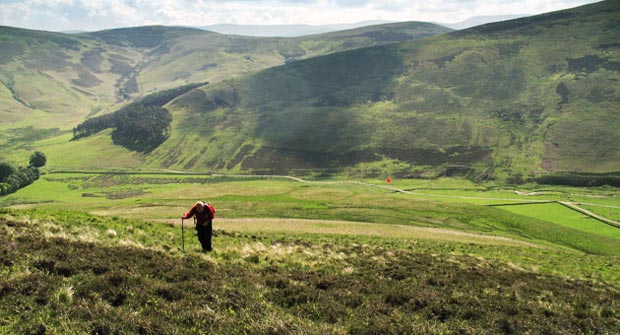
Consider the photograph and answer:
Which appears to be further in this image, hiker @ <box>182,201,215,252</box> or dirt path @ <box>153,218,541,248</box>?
dirt path @ <box>153,218,541,248</box>

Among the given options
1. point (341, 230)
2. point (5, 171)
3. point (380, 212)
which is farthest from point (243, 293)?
point (5, 171)

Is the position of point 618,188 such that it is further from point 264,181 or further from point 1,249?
point 1,249

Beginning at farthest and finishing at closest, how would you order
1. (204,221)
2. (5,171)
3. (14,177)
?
(5,171), (14,177), (204,221)

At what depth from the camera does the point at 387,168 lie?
188000mm

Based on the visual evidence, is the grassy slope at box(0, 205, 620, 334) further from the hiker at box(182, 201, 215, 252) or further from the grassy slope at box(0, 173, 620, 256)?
the grassy slope at box(0, 173, 620, 256)

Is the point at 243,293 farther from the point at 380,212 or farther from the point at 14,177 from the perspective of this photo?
the point at 14,177

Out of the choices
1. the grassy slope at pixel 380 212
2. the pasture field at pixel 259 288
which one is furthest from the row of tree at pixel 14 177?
the pasture field at pixel 259 288

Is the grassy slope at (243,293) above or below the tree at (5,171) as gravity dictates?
above

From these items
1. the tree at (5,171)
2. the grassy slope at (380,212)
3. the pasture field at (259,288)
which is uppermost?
the pasture field at (259,288)

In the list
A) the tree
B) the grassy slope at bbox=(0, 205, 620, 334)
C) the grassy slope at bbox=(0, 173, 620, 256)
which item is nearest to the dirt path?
the grassy slope at bbox=(0, 173, 620, 256)

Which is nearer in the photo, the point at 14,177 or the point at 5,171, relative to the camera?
the point at 14,177

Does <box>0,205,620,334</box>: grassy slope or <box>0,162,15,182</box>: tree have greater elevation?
<box>0,205,620,334</box>: grassy slope

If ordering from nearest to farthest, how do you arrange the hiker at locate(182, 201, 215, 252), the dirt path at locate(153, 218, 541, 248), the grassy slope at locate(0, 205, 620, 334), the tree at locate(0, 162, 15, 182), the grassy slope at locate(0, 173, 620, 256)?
the grassy slope at locate(0, 205, 620, 334)
the hiker at locate(182, 201, 215, 252)
the dirt path at locate(153, 218, 541, 248)
the grassy slope at locate(0, 173, 620, 256)
the tree at locate(0, 162, 15, 182)

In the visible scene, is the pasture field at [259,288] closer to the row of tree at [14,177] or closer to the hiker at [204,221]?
the hiker at [204,221]
